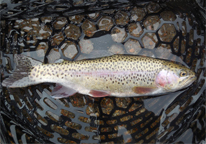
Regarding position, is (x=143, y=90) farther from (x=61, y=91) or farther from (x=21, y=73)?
(x=21, y=73)

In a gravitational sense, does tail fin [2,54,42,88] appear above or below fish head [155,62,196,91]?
above

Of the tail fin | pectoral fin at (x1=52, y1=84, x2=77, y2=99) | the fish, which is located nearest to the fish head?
the fish

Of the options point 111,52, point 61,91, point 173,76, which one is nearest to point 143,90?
point 173,76

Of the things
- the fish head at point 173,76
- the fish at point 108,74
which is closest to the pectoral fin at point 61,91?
the fish at point 108,74

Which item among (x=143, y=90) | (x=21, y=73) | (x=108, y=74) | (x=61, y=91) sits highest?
(x=21, y=73)

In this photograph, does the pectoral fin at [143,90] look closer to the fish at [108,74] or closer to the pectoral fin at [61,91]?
the fish at [108,74]

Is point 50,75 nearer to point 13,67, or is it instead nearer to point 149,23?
point 13,67

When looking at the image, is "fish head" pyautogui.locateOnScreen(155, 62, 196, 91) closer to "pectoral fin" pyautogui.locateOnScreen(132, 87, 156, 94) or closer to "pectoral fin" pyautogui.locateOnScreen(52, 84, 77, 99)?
"pectoral fin" pyautogui.locateOnScreen(132, 87, 156, 94)
